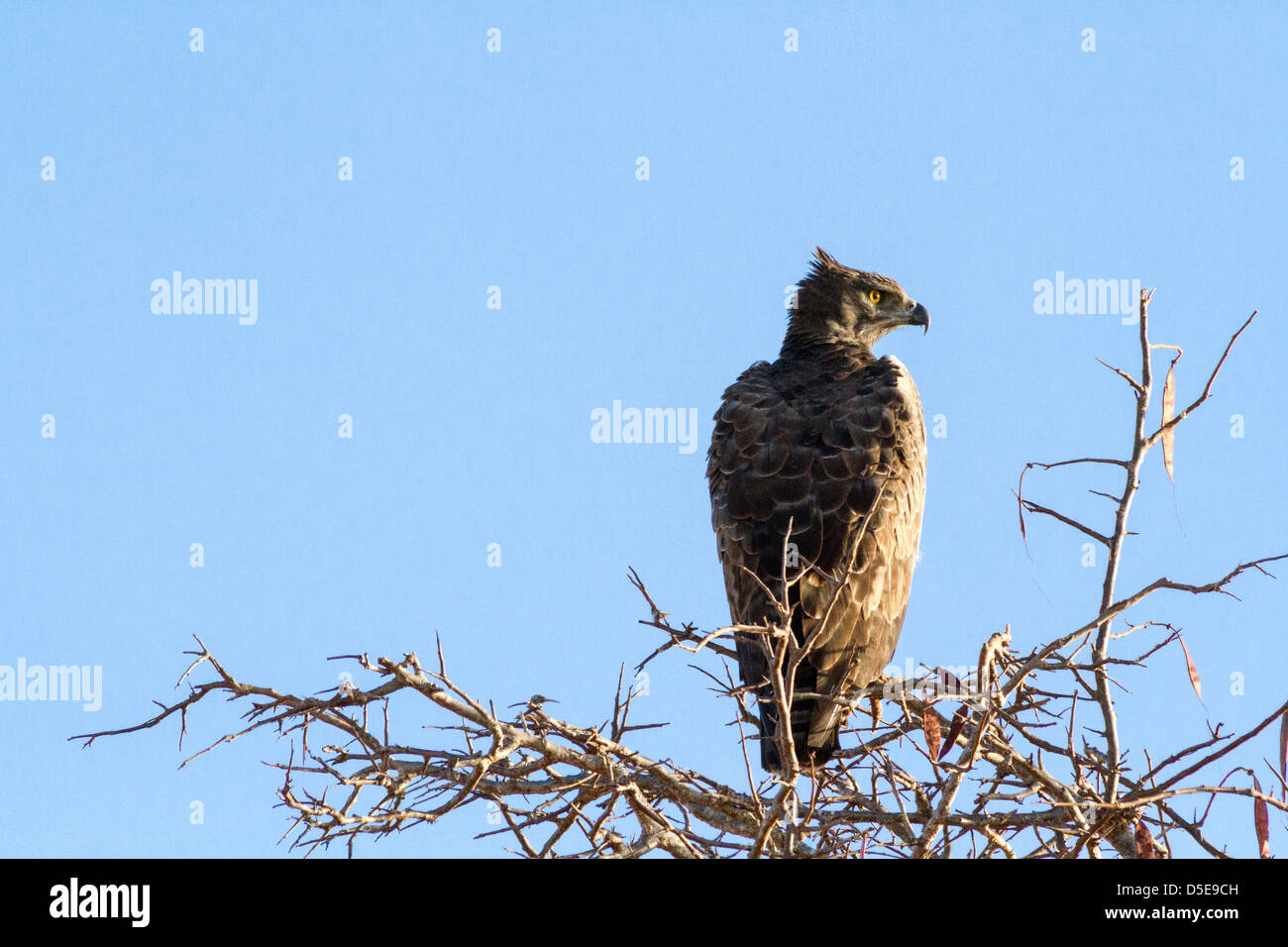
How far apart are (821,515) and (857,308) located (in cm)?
298

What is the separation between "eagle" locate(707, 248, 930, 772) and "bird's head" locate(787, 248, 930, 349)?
1.29 meters

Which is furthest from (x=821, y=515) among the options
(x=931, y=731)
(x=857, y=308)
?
(x=857, y=308)

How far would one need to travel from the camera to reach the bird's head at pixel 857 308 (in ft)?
30.2

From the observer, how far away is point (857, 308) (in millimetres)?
9227

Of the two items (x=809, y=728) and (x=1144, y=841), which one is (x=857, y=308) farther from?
(x=1144, y=841)


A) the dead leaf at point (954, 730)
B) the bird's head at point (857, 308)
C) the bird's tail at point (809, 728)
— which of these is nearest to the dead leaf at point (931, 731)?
the dead leaf at point (954, 730)

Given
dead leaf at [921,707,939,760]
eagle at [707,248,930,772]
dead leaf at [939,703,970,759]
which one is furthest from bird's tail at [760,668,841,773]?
dead leaf at [939,703,970,759]

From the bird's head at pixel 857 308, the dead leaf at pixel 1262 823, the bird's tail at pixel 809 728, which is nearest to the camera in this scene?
the dead leaf at pixel 1262 823

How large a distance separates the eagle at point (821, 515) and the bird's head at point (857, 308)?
129 centimetres

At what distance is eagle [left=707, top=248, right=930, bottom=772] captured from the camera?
248 inches

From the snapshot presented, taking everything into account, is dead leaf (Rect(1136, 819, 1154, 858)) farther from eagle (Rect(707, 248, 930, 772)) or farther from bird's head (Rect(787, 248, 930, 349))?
bird's head (Rect(787, 248, 930, 349))

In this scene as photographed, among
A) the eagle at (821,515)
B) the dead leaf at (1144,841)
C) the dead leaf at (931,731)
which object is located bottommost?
the dead leaf at (1144,841)

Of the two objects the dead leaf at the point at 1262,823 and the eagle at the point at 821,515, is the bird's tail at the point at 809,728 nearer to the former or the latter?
the eagle at the point at 821,515
